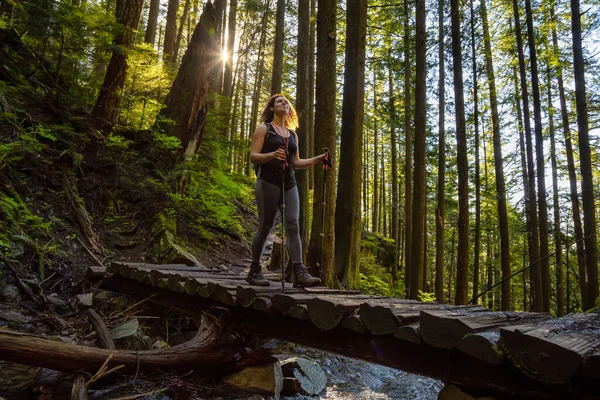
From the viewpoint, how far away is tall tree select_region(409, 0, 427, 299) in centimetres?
1186

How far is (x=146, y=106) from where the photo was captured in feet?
36.3

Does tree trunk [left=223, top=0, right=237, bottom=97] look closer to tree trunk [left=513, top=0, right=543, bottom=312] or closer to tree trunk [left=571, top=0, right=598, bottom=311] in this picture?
tree trunk [left=513, top=0, right=543, bottom=312]

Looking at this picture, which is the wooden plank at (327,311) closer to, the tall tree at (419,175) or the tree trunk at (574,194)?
the tall tree at (419,175)

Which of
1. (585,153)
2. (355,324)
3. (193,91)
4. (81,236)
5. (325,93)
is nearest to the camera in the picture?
(355,324)

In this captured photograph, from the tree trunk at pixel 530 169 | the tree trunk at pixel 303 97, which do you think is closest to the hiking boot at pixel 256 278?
the tree trunk at pixel 303 97

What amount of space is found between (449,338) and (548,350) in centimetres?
61

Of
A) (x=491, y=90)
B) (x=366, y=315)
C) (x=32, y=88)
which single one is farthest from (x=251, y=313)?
(x=491, y=90)

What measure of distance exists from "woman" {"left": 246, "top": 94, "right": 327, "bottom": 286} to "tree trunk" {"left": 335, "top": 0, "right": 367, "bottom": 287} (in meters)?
3.22

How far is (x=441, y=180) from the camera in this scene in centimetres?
1369

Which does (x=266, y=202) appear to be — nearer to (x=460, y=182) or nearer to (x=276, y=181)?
(x=276, y=181)

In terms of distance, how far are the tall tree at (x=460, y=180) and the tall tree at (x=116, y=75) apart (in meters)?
9.42

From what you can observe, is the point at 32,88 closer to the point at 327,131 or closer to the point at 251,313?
the point at 327,131

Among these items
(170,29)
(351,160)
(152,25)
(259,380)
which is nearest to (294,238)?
(259,380)

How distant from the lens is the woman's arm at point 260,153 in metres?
4.23
